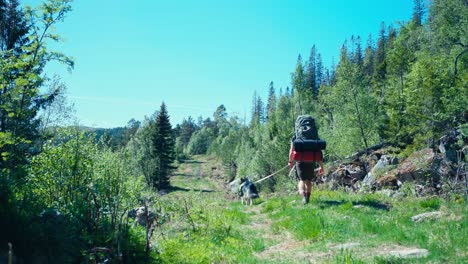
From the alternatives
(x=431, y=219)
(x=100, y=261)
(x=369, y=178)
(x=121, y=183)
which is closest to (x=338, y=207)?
(x=431, y=219)

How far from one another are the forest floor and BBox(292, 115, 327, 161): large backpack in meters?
1.70

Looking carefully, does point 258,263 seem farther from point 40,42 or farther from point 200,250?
point 40,42

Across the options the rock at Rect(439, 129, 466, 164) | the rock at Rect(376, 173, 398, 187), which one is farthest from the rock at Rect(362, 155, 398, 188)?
the rock at Rect(439, 129, 466, 164)

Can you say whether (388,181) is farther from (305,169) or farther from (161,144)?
(161,144)

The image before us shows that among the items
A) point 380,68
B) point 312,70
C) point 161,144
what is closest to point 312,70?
point 312,70

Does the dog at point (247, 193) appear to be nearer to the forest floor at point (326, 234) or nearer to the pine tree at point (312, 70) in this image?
the forest floor at point (326, 234)

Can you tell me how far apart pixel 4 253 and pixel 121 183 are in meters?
4.61

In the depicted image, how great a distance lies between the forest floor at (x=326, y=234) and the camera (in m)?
6.46

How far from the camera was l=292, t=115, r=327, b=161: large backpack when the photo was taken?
12.8 m

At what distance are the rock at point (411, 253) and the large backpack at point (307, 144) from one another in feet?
20.9

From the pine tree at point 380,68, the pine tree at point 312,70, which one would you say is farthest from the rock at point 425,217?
the pine tree at point 312,70

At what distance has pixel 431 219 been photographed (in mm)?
8742

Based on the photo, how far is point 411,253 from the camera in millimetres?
6184

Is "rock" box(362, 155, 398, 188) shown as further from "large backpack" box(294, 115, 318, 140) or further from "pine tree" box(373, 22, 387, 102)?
"pine tree" box(373, 22, 387, 102)
